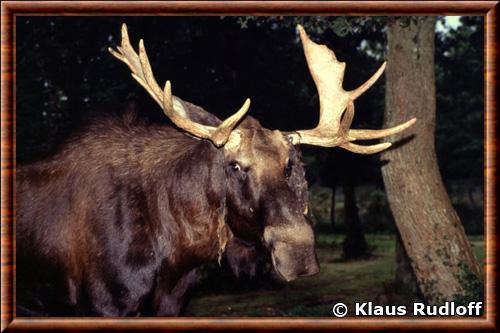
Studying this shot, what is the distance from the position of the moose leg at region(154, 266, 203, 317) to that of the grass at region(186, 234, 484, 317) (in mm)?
4750

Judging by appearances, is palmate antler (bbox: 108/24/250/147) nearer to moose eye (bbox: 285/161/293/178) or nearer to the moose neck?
the moose neck

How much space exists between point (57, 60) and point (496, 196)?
11451 millimetres

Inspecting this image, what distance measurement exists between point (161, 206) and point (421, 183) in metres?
4.17

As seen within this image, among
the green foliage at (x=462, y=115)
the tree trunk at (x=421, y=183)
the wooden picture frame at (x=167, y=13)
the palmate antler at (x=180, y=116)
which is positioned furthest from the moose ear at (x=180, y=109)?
the green foliage at (x=462, y=115)

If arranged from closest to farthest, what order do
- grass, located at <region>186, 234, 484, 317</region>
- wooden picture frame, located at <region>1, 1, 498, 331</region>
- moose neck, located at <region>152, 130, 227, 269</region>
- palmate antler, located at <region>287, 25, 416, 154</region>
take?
wooden picture frame, located at <region>1, 1, 498, 331</region>
moose neck, located at <region>152, 130, 227, 269</region>
palmate antler, located at <region>287, 25, 416, 154</region>
grass, located at <region>186, 234, 484, 317</region>

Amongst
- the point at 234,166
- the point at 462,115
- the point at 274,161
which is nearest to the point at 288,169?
the point at 274,161

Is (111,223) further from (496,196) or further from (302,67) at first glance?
(302,67)

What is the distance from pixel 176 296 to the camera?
19.3ft

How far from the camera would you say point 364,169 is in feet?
68.7

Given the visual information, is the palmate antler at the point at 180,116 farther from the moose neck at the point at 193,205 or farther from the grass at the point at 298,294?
the grass at the point at 298,294

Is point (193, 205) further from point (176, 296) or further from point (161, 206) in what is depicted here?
point (176, 296)

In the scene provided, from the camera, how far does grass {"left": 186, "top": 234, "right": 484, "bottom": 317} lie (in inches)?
475

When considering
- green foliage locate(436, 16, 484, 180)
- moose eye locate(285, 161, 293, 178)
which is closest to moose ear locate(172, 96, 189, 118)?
moose eye locate(285, 161, 293, 178)

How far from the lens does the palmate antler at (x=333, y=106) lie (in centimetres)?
593
